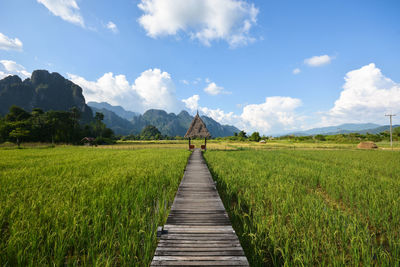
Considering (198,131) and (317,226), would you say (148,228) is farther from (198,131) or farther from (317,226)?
(198,131)

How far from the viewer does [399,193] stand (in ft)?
15.3

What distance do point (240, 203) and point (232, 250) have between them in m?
2.25

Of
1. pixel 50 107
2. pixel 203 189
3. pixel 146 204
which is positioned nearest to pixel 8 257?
pixel 146 204

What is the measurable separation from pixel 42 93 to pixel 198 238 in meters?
150

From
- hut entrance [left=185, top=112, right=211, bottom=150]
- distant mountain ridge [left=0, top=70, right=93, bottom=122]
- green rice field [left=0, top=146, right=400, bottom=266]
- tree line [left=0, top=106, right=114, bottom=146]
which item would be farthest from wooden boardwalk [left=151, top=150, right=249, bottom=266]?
distant mountain ridge [left=0, top=70, right=93, bottom=122]

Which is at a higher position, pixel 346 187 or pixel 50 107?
pixel 50 107

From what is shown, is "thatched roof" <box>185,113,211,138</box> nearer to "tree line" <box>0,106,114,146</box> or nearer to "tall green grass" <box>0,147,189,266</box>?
"tall green grass" <box>0,147,189,266</box>

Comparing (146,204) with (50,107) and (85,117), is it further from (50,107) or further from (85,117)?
(50,107)

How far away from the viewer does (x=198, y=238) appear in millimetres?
A: 2404

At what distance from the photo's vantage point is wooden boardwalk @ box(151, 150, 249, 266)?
1.93 metres

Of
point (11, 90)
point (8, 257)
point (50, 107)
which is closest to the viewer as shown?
point (8, 257)

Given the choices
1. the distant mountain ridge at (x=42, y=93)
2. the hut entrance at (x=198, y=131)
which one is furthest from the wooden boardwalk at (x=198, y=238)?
the distant mountain ridge at (x=42, y=93)

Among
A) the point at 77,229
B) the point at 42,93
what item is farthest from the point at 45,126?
the point at 42,93

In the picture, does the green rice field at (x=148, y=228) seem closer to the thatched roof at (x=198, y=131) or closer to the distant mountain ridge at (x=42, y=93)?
the thatched roof at (x=198, y=131)
